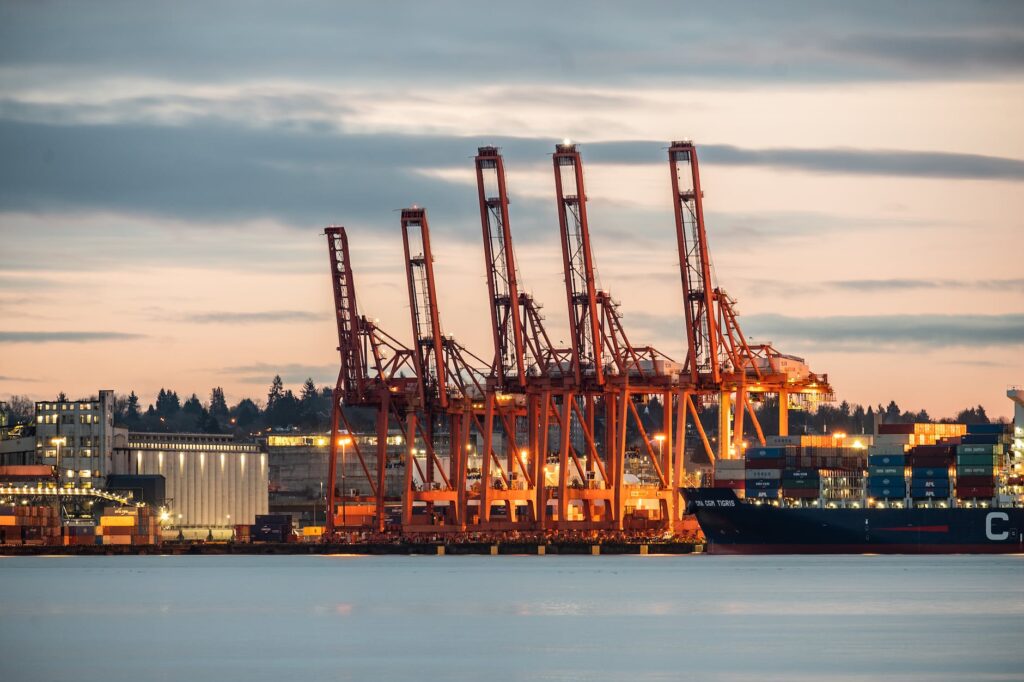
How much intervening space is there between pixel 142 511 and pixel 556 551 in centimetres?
3904

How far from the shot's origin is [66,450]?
157 meters

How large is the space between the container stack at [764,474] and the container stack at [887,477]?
5184mm

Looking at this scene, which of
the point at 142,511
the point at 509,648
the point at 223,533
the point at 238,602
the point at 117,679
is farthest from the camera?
the point at 223,533

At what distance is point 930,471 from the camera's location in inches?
4240

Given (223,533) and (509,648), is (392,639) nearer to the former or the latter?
(509,648)

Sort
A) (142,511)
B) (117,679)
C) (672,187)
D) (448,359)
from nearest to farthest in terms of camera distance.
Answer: (117,679)
(672,187)
(448,359)
(142,511)

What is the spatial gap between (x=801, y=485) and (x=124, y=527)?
55827 mm

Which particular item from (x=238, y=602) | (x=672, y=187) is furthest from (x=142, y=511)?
(x=238, y=602)

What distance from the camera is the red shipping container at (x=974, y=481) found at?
107250 mm

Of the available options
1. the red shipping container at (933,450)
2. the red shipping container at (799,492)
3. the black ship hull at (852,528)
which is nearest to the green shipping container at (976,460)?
A: the red shipping container at (933,450)

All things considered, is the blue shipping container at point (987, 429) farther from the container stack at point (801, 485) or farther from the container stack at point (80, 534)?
the container stack at point (80, 534)

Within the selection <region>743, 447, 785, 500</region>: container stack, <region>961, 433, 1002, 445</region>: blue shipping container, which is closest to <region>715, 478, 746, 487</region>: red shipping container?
<region>743, 447, 785, 500</region>: container stack

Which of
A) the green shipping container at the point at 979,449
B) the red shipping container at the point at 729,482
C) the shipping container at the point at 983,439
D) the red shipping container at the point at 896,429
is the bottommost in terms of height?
the red shipping container at the point at 729,482

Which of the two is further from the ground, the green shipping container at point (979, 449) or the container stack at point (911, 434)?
the container stack at point (911, 434)
